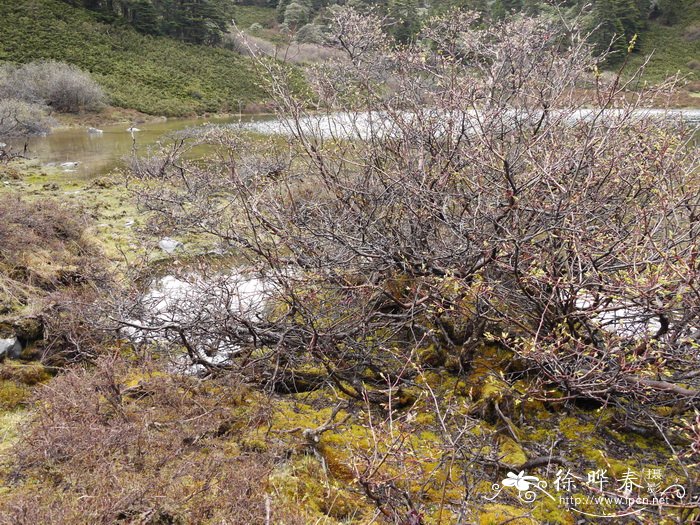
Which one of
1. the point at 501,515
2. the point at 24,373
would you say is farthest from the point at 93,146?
the point at 501,515

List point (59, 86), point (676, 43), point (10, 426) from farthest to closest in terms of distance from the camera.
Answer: point (676, 43) < point (59, 86) < point (10, 426)

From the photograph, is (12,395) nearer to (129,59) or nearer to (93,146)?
(93,146)

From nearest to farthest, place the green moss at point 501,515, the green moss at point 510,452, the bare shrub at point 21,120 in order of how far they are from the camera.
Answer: the green moss at point 501,515 < the green moss at point 510,452 < the bare shrub at point 21,120

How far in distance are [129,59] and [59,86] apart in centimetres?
1118

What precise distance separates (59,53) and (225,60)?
13194mm

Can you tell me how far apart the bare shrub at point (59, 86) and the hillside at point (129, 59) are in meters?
1.99

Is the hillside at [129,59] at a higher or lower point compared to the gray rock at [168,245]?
lower

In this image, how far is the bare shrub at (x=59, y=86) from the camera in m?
25.7

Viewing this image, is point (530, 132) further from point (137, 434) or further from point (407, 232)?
point (137, 434)

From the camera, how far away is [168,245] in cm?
836

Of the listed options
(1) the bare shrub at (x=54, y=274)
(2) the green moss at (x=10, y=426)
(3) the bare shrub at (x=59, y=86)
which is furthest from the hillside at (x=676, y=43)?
(2) the green moss at (x=10, y=426)

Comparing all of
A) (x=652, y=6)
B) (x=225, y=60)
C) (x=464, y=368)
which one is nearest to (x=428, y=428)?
(x=464, y=368)

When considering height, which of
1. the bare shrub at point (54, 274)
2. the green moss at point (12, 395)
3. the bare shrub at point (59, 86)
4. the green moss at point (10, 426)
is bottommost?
the bare shrub at point (59, 86)

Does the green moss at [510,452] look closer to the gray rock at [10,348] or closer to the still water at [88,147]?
the gray rock at [10,348]
